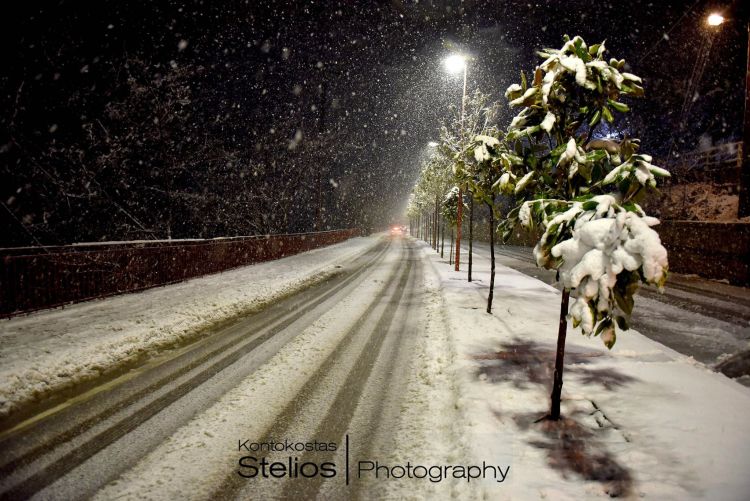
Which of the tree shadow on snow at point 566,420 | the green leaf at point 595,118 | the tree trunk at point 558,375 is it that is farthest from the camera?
the tree trunk at point 558,375

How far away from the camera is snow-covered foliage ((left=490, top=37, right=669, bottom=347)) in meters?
2.66

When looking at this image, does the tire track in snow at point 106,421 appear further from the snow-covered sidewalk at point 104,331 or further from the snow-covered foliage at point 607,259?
the snow-covered foliage at point 607,259

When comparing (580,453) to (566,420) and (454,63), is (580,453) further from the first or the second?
(454,63)

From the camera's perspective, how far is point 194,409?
4.28 meters

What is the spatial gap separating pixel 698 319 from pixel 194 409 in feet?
35.5

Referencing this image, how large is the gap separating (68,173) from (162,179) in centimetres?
419

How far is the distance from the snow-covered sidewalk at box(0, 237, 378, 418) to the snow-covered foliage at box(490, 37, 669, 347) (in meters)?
6.21

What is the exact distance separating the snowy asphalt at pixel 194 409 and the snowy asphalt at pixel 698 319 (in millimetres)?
5151

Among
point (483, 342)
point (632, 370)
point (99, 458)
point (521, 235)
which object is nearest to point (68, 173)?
point (99, 458)

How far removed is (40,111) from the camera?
11641 mm

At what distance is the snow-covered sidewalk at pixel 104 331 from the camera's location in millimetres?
5117

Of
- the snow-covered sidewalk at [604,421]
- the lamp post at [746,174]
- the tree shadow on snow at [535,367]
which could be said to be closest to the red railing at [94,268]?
the snow-covered sidewalk at [604,421]

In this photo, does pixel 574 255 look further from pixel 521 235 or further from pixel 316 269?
pixel 521 235

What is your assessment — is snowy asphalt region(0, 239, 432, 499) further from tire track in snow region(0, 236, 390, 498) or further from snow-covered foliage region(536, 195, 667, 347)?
snow-covered foliage region(536, 195, 667, 347)
